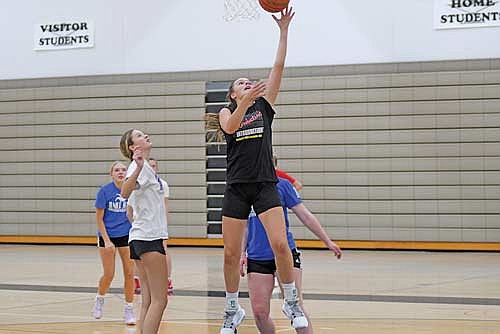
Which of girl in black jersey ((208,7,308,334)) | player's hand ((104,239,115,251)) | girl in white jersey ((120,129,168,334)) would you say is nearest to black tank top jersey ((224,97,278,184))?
girl in black jersey ((208,7,308,334))

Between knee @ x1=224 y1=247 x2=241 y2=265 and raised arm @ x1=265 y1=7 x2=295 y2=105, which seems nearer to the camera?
knee @ x1=224 y1=247 x2=241 y2=265

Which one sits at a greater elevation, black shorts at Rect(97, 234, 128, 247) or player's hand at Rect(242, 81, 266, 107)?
player's hand at Rect(242, 81, 266, 107)

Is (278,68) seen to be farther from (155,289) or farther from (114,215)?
(114,215)

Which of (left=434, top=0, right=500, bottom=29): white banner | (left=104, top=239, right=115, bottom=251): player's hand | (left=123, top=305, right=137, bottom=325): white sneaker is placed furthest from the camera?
(left=434, top=0, right=500, bottom=29): white banner

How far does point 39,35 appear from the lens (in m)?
21.3

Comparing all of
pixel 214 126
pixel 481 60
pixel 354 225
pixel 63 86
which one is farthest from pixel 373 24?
pixel 214 126

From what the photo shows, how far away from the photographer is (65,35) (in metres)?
21.1

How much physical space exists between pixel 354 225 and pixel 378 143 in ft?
5.69

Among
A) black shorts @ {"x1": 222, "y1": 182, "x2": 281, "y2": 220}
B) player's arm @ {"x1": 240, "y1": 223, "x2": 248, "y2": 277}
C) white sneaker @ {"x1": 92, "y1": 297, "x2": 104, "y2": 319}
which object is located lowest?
white sneaker @ {"x1": 92, "y1": 297, "x2": 104, "y2": 319}

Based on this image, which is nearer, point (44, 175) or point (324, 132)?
point (324, 132)

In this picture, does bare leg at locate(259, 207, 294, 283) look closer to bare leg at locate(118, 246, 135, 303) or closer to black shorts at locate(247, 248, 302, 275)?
black shorts at locate(247, 248, 302, 275)

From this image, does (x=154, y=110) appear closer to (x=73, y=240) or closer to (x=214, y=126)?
(x=73, y=240)

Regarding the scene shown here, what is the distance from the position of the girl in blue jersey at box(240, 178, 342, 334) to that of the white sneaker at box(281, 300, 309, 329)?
15 centimetres

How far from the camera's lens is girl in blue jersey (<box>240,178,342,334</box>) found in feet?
22.4
